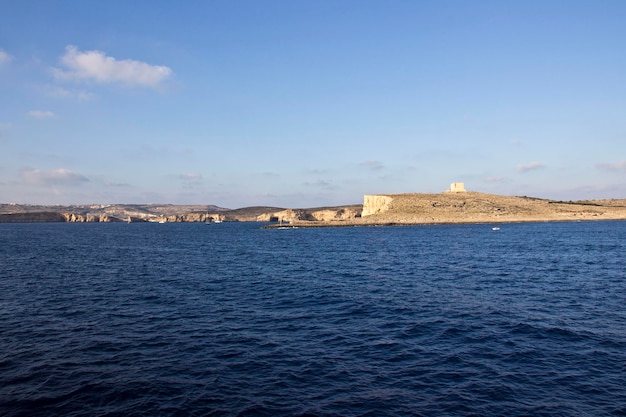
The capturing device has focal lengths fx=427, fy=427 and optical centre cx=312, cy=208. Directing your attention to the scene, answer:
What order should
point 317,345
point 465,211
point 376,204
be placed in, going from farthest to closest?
point 376,204 < point 465,211 < point 317,345

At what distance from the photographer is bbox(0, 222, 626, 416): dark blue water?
1360 centimetres

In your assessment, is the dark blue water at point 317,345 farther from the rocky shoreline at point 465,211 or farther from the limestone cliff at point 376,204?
the limestone cliff at point 376,204

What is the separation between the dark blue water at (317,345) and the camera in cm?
1360

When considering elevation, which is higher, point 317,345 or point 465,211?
point 465,211

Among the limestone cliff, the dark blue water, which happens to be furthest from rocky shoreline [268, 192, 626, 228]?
the dark blue water

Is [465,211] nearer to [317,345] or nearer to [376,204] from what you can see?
[376,204]

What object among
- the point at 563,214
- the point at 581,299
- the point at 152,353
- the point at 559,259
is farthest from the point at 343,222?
the point at 152,353

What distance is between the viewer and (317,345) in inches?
753

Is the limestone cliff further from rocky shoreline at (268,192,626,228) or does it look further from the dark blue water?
the dark blue water

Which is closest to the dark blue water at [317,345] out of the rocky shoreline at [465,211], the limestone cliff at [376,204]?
the rocky shoreline at [465,211]

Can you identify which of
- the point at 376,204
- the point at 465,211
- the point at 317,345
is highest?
the point at 376,204

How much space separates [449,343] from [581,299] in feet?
45.6

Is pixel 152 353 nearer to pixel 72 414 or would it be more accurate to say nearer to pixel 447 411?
pixel 72 414

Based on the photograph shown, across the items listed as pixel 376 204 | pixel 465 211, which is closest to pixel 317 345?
pixel 465 211
